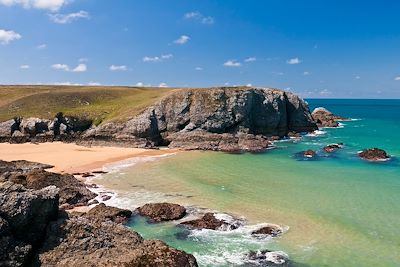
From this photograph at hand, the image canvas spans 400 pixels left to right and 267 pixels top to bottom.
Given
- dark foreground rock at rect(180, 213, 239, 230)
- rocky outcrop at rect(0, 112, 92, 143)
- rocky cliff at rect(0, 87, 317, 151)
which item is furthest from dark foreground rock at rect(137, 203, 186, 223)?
rocky outcrop at rect(0, 112, 92, 143)

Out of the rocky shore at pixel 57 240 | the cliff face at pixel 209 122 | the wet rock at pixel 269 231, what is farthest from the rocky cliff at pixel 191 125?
the rocky shore at pixel 57 240

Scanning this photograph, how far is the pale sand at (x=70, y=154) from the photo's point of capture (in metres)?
54.7

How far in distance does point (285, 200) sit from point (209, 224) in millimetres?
10350

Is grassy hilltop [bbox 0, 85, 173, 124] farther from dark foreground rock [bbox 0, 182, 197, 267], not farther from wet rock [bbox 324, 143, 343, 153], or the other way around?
dark foreground rock [bbox 0, 182, 197, 267]

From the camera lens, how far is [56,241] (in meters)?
16.3

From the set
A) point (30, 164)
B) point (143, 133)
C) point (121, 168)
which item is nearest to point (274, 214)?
point (121, 168)

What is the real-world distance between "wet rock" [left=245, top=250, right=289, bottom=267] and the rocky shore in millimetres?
8133

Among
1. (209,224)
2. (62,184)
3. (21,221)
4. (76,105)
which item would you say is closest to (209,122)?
(76,105)

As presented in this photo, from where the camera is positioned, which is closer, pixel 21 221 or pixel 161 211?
pixel 21 221

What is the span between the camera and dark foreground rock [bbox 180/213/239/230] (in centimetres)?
2972

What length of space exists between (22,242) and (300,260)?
16.3m

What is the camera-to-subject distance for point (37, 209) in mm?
16438

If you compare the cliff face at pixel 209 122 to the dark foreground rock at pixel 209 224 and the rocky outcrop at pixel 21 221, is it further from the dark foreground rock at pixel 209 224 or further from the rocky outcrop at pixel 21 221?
the rocky outcrop at pixel 21 221

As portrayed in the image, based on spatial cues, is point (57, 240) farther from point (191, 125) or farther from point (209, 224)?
point (191, 125)
